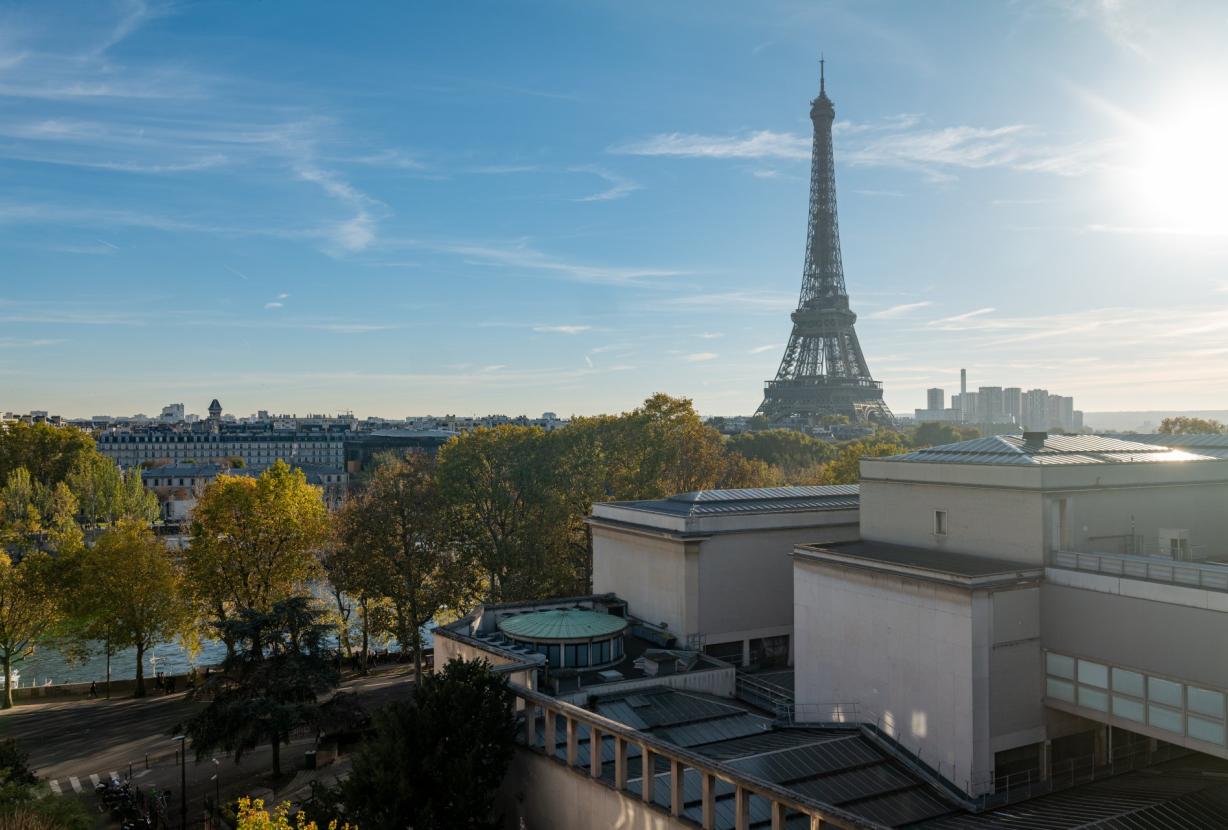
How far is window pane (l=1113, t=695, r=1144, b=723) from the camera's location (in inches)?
820

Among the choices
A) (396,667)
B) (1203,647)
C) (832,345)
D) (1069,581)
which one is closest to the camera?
(1203,647)

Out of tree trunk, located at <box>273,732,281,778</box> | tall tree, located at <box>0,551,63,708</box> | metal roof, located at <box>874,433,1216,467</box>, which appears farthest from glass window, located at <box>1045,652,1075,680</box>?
tall tree, located at <box>0,551,63,708</box>

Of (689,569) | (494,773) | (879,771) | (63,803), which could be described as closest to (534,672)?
(494,773)

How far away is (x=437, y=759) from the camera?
22531 millimetres

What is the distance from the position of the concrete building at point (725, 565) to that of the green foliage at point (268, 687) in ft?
42.6

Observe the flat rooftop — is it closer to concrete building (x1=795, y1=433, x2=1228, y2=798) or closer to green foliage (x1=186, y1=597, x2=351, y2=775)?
concrete building (x1=795, y1=433, x2=1228, y2=798)

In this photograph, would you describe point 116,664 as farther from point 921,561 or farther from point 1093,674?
point 1093,674

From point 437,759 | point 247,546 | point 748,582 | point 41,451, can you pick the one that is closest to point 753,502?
point 748,582

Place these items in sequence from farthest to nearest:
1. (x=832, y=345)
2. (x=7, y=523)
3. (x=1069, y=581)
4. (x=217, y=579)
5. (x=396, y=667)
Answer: (x=832, y=345) < (x=7, y=523) < (x=396, y=667) < (x=217, y=579) < (x=1069, y=581)

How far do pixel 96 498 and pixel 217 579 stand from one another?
57.6 metres

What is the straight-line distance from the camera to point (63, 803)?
23.0m

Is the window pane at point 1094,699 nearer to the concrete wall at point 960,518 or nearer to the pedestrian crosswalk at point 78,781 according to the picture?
the concrete wall at point 960,518

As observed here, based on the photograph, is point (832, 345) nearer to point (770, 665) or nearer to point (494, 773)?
point (770, 665)

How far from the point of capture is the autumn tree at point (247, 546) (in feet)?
155
